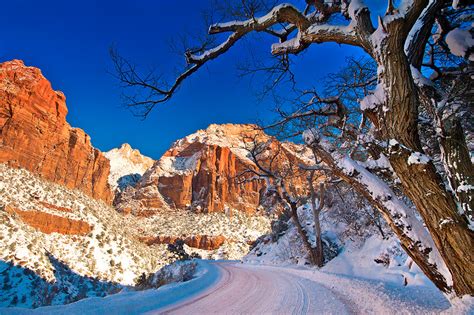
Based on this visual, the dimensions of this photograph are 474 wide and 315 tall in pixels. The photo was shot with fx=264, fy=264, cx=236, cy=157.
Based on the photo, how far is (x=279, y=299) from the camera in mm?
5004

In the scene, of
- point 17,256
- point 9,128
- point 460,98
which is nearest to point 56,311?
point 460,98

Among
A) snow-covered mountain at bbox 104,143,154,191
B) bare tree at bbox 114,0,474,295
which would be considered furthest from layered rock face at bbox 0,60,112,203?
bare tree at bbox 114,0,474,295

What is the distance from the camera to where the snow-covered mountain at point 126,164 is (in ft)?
451

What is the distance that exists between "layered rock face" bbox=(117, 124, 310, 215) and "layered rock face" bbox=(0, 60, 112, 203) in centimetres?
2979

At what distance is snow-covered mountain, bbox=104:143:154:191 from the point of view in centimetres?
13750

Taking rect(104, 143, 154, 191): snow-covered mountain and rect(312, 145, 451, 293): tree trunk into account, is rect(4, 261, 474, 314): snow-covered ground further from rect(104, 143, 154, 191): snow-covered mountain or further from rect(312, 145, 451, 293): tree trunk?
rect(104, 143, 154, 191): snow-covered mountain

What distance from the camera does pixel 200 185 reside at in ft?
366

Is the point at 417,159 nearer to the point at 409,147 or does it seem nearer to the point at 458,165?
the point at 409,147

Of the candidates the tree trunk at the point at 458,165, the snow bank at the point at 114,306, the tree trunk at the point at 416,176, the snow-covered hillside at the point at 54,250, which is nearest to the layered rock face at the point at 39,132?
the snow-covered hillside at the point at 54,250

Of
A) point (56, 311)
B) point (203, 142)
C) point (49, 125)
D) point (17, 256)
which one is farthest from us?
point (203, 142)

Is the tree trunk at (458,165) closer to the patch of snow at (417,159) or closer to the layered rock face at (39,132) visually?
the patch of snow at (417,159)

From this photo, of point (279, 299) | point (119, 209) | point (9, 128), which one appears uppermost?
point (9, 128)

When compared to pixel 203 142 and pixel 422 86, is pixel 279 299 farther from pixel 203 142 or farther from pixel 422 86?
pixel 203 142

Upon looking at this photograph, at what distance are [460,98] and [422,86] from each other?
95 centimetres
